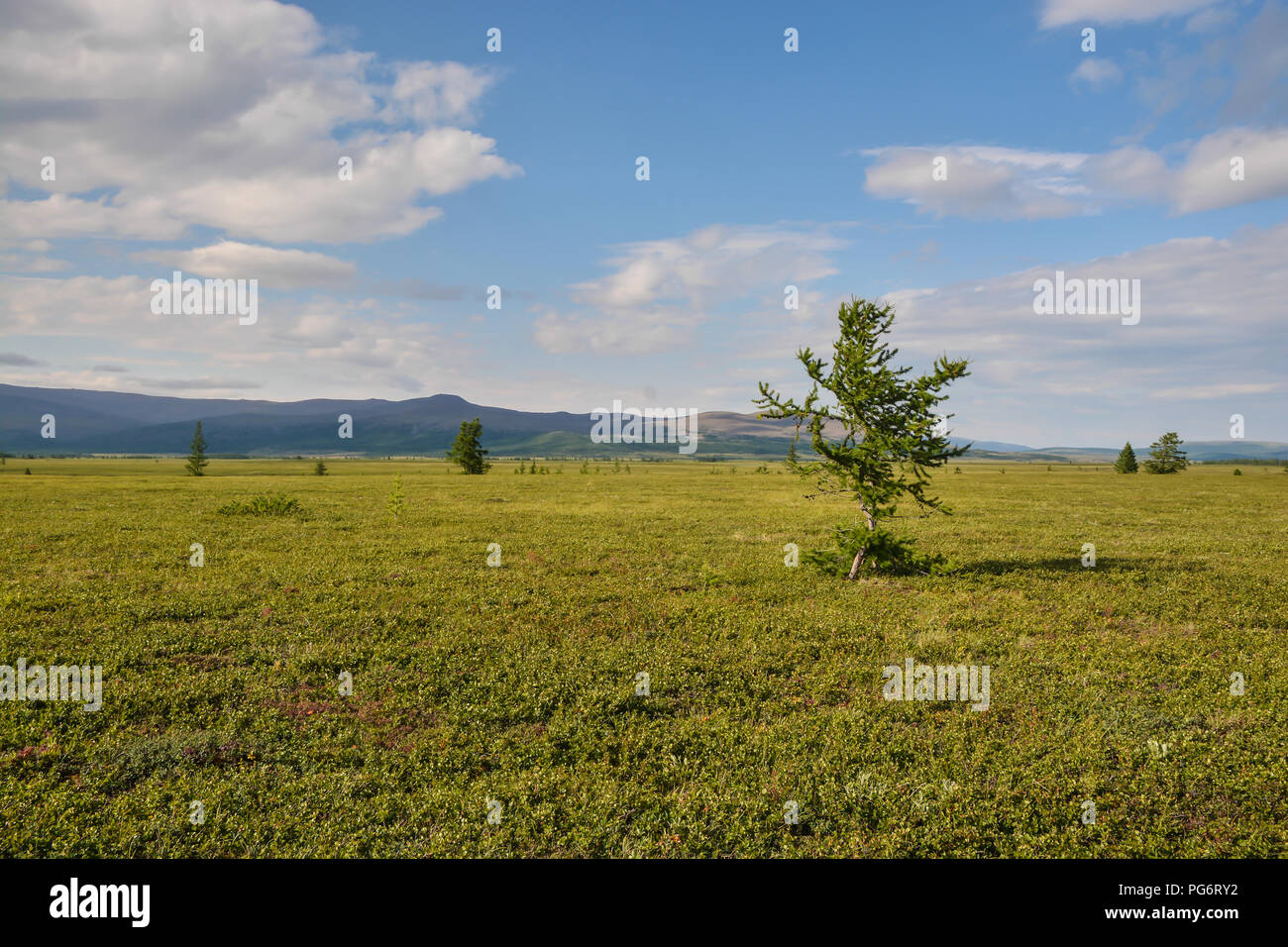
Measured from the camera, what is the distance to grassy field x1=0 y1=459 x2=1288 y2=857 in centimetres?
802

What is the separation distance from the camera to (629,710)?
11.8 m

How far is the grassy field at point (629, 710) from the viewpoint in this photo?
8.02 m

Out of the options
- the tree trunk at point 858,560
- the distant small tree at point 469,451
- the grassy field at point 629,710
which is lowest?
the grassy field at point 629,710

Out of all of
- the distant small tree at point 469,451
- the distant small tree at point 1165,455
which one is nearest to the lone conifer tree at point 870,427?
the distant small tree at point 469,451

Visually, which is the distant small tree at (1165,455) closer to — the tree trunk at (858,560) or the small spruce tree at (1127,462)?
the small spruce tree at (1127,462)

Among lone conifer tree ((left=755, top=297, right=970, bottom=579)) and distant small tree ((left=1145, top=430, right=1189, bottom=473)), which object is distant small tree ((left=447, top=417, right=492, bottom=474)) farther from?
distant small tree ((left=1145, top=430, right=1189, bottom=473))

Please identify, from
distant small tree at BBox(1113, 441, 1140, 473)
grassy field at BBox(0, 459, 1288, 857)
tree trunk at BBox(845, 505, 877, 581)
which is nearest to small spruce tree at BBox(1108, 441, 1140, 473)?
distant small tree at BBox(1113, 441, 1140, 473)

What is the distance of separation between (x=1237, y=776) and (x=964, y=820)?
15.8ft

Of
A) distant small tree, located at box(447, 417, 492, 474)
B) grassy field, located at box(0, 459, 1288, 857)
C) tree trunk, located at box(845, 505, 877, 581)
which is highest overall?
distant small tree, located at box(447, 417, 492, 474)

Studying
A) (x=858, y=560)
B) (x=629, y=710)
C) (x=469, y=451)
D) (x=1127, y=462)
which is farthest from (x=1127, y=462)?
(x=629, y=710)

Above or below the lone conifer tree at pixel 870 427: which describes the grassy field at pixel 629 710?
below

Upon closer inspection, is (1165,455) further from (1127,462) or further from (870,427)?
(870,427)
